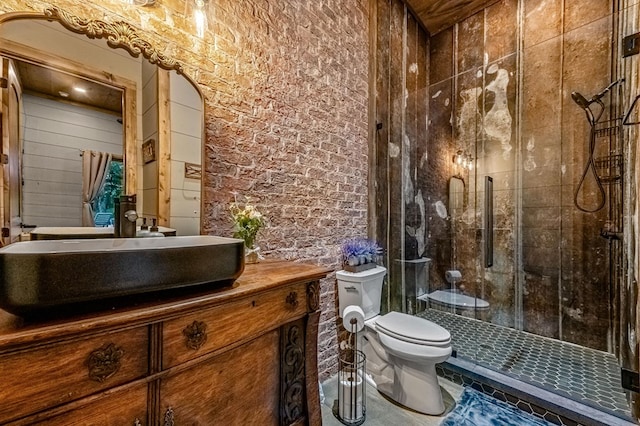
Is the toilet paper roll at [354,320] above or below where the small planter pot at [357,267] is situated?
below

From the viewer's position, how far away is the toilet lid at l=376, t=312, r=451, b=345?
1687 millimetres

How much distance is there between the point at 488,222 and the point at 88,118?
3.26 meters

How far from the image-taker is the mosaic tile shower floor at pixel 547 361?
5.55 feet

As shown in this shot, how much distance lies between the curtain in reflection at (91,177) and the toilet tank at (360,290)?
1.50 meters

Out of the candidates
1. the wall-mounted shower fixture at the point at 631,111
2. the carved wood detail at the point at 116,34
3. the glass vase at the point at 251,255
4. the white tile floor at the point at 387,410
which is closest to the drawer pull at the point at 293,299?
the glass vase at the point at 251,255

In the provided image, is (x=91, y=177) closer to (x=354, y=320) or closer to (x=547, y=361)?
(x=354, y=320)

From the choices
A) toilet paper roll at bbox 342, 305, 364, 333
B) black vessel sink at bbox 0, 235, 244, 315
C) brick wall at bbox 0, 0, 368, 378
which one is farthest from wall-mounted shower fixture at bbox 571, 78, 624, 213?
black vessel sink at bbox 0, 235, 244, 315

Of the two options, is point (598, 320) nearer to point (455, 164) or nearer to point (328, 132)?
point (455, 164)

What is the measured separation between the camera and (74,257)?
0.67 m

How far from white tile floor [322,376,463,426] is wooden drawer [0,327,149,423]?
4.61 ft

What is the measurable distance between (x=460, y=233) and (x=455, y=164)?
0.78 metres

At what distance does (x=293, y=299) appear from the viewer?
1.20 meters

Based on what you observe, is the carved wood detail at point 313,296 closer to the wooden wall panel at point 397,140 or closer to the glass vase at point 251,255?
the glass vase at point 251,255

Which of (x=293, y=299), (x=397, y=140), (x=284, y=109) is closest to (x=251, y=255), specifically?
(x=293, y=299)
